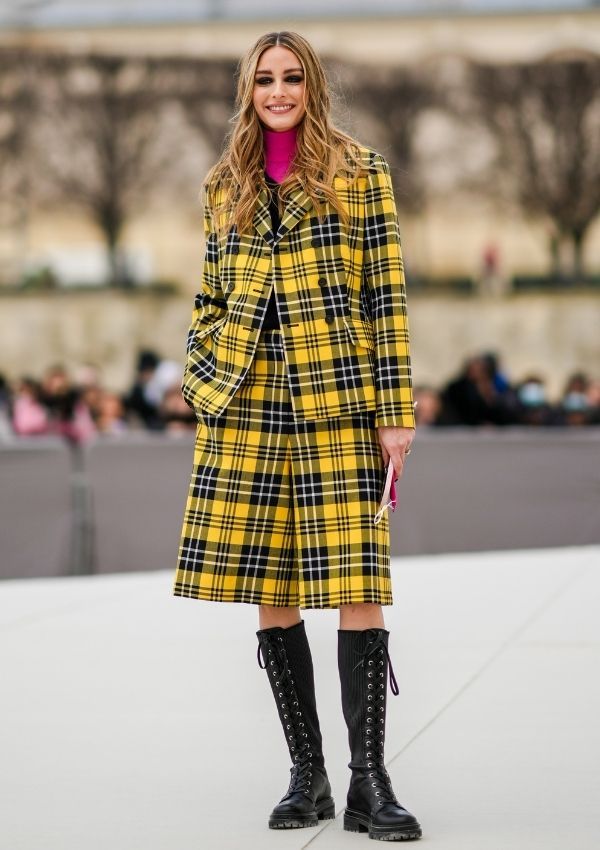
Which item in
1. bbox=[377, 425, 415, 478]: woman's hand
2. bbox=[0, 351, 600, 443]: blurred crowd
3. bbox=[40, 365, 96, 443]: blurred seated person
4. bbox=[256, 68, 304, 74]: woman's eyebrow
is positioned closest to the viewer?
bbox=[377, 425, 415, 478]: woman's hand

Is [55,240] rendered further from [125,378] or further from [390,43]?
[390,43]

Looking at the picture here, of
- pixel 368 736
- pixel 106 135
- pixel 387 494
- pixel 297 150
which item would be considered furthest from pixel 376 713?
pixel 106 135

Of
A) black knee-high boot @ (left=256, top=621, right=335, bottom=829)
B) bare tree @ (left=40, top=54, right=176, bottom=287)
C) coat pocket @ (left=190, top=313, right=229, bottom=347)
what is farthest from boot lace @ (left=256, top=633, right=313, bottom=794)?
bare tree @ (left=40, top=54, right=176, bottom=287)

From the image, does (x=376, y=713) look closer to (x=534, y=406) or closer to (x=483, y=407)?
(x=483, y=407)

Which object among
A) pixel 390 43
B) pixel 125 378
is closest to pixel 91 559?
pixel 125 378

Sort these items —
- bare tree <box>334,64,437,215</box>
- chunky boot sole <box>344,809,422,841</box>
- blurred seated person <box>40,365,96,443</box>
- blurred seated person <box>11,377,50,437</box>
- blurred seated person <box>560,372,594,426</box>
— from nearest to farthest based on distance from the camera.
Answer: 1. chunky boot sole <box>344,809,422,841</box>
2. blurred seated person <box>40,365,96,443</box>
3. blurred seated person <box>11,377,50,437</box>
4. blurred seated person <box>560,372,594,426</box>
5. bare tree <box>334,64,437,215</box>

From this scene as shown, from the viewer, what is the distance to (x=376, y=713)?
383cm

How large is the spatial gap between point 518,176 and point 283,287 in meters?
42.6

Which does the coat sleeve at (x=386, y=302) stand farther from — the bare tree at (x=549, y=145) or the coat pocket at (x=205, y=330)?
the bare tree at (x=549, y=145)

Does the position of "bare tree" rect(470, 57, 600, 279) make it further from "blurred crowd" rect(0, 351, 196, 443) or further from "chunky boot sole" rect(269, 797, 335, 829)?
"chunky boot sole" rect(269, 797, 335, 829)

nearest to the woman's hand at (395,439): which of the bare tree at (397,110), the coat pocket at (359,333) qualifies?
the coat pocket at (359,333)

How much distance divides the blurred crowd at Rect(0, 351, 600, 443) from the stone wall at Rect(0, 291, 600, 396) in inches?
1015

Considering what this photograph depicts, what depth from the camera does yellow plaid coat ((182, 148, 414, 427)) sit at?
382 cm

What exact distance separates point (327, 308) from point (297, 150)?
39 cm
